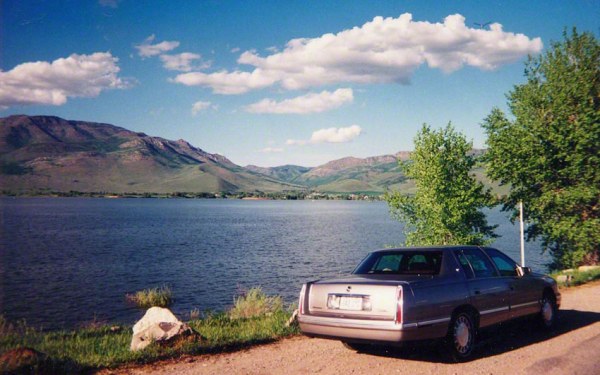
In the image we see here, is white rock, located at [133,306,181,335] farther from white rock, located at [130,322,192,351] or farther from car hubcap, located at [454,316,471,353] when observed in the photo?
car hubcap, located at [454,316,471,353]

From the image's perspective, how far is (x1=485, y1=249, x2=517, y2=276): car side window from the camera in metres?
8.50

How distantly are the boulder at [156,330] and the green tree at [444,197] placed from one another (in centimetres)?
1574

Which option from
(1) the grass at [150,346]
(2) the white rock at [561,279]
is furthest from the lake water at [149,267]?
(2) the white rock at [561,279]

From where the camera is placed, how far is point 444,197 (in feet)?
70.4

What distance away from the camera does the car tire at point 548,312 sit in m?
9.18

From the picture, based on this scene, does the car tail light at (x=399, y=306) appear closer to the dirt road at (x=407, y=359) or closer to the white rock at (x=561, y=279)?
the dirt road at (x=407, y=359)

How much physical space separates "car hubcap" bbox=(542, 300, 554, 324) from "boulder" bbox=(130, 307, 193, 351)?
7.18m

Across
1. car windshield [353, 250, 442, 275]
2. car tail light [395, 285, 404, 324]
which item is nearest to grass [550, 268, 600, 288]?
car windshield [353, 250, 442, 275]

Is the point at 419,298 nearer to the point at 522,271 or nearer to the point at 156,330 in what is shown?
the point at 522,271

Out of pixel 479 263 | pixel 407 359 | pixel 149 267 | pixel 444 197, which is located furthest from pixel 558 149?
pixel 149 267

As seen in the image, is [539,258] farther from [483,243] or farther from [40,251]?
[40,251]

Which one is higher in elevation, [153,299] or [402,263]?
[402,263]

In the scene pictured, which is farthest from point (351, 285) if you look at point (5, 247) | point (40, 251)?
point (5, 247)

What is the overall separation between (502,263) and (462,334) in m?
2.18
